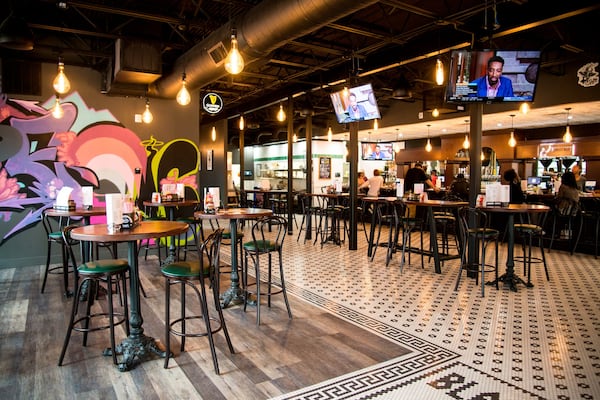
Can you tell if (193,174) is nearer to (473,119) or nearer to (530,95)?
(473,119)

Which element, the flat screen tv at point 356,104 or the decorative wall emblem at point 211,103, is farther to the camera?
the decorative wall emblem at point 211,103

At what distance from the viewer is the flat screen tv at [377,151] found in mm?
16875

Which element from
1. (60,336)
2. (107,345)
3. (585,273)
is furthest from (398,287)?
(60,336)

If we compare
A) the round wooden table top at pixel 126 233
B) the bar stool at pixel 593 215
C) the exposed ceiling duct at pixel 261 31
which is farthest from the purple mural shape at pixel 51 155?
the bar stool at pixel 593 215

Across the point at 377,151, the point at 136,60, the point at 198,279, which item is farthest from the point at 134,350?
the point at 377,151

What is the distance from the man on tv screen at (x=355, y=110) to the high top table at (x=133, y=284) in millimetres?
5039

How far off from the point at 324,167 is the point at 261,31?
12508mm

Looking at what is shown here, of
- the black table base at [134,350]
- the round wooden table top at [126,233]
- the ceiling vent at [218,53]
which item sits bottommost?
the black table base at [134,350]

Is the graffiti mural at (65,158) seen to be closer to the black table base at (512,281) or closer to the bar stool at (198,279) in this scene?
the bar stool at (198,279)

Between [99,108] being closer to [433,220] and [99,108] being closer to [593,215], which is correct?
[433,220]

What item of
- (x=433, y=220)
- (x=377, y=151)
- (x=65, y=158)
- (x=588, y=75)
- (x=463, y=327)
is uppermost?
(x=588, y=75)

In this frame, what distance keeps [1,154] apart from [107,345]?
16.0ft

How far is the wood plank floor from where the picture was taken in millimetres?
2844

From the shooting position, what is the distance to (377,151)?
1702 centimetres
